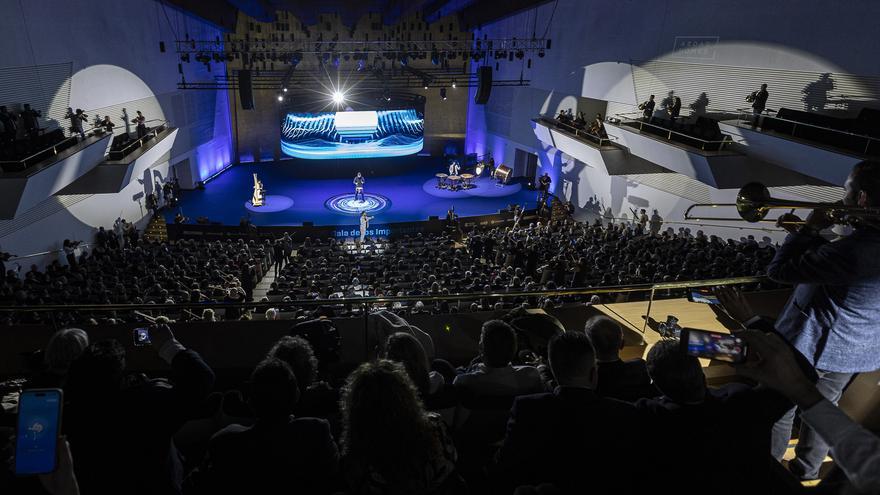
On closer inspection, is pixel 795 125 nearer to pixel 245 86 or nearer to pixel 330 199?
pixel 330 199

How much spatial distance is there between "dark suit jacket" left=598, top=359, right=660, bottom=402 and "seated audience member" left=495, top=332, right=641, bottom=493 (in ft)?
1.78

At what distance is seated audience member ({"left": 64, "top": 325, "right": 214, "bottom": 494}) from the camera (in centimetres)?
→ 216

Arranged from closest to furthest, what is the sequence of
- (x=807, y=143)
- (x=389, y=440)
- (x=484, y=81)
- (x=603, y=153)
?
(x=389, y=440) → (x=807, y=143) → (x=603, y=153) → (x=484, y=81)

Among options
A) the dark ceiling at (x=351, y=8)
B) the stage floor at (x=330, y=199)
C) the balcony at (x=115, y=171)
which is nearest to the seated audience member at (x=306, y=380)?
the balcony at (x=115, y=171)

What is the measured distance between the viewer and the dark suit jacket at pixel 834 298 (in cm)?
235

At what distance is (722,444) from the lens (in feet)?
6.58

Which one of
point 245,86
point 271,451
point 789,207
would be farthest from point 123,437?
point 245,86

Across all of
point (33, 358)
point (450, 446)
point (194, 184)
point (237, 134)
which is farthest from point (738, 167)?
point (237, 134)

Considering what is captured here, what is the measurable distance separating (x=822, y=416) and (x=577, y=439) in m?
0.93

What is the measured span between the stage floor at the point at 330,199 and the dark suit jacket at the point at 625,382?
16.5 m

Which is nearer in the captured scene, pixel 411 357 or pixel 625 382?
pixel 411 357

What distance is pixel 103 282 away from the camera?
9.38m

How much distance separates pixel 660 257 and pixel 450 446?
10.1 metres

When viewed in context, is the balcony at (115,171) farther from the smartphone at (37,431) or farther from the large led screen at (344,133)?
the smartphone at (37,431)
